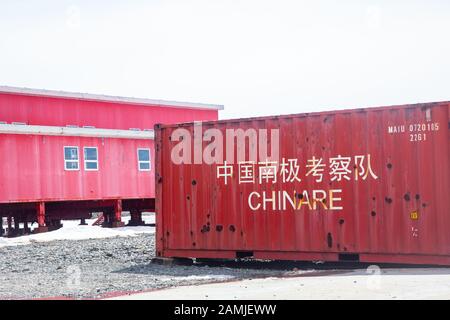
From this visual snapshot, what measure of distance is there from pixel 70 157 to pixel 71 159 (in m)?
0.09

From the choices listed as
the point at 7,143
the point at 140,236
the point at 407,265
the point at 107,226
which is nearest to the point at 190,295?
the point at 407,265

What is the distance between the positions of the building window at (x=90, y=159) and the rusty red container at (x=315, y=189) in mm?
12017

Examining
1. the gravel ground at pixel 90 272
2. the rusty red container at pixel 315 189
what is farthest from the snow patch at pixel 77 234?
the rusty red container at pixel 315 189

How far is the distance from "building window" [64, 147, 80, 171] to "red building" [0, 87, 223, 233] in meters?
0.04

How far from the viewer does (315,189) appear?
44.1 ft

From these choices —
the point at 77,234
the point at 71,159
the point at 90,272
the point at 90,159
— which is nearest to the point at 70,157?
the point at 71,159

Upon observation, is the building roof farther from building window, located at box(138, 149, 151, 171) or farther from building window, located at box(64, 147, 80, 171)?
building window, located at box(64, 147, 80, 171)

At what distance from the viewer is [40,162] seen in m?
25.2

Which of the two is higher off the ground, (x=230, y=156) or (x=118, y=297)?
(x=230, y=156)

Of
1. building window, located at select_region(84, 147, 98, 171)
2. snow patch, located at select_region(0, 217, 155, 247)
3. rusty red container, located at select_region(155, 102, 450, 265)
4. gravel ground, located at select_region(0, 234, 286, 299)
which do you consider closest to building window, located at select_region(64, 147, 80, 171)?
building window, located at select_region(84, 147, 98, 171)
